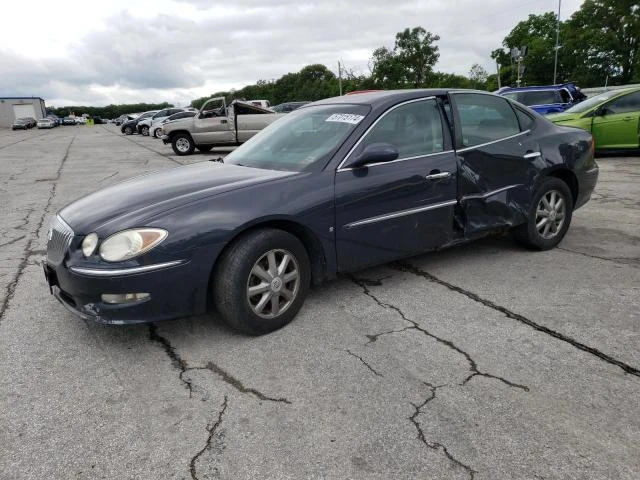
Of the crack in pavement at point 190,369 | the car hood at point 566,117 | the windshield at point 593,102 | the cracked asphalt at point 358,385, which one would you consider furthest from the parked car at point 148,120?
the crack in pavement at point 190,369

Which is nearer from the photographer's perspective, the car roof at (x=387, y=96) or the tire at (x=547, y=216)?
the car roof at (x=387, y=96)

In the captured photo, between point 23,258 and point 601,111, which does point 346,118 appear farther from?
point 601,111

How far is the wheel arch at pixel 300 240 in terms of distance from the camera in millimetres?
3199

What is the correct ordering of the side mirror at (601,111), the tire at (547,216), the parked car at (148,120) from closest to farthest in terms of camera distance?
the tire at (547,216) → the side mirror at (601,111) → the parked car at (148,120)

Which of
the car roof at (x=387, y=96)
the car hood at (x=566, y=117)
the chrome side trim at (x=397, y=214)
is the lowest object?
the chrome side trim at (x=397, y=214)

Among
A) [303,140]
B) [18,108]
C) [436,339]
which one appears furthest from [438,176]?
[18,108]

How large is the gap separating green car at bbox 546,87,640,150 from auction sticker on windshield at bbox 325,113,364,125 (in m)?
8.65

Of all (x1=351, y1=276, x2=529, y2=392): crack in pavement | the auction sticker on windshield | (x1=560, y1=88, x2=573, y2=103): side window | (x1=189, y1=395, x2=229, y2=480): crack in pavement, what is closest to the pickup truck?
(x1=560, y1=88, x2=573, y2=103): side window

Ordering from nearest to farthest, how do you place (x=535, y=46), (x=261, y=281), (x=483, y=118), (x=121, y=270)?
(x=121, y=270)
(x=261, y=281)
(x=483, y=118)
(x=535, y=46)

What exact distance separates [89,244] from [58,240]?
1.47ft

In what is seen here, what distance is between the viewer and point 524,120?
4.80 meters

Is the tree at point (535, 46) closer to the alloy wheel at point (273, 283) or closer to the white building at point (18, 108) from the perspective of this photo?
the alloy wheel at point (273, 283)

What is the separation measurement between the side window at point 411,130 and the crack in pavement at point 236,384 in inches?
73.2

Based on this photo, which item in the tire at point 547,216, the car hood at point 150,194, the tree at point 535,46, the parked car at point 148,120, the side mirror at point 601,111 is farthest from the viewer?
the tree at point 535,46
